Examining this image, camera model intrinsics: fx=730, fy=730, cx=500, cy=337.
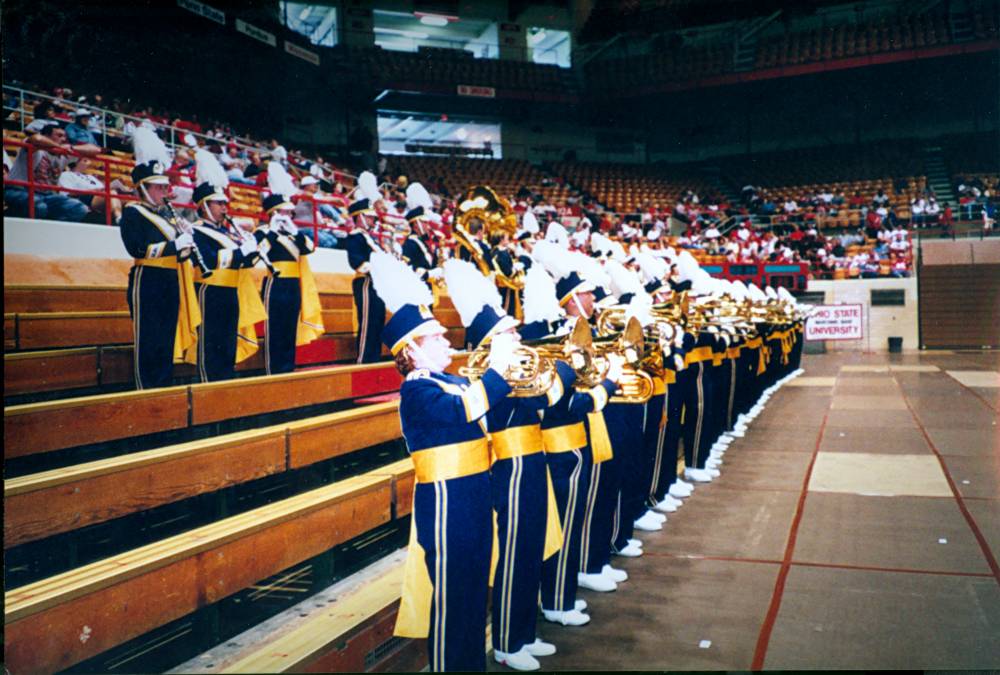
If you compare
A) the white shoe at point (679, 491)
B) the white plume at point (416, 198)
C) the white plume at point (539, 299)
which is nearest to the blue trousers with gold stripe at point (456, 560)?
the white plume at point (539, 299)

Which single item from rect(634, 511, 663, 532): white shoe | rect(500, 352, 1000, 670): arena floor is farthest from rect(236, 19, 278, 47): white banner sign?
rect(500, 352, 1000, 670): arena floor

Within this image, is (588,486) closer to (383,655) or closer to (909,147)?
(383,655)

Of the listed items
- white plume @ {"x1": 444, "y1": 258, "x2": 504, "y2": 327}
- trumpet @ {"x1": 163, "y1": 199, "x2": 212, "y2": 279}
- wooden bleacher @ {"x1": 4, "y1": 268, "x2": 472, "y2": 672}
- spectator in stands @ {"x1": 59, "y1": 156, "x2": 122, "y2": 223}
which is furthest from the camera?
spectator in stands @ {"x1": 59, "y1": 156, "x2": 122, "y2": 223}

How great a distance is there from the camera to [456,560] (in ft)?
7.87

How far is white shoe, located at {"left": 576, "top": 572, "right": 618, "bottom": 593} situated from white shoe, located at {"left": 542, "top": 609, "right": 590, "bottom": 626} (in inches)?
12.7

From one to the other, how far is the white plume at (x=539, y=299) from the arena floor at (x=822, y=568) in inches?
53.3

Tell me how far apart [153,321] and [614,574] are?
112 inches

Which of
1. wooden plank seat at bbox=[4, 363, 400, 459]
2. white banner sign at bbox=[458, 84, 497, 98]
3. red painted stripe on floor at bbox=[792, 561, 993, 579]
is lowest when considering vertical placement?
red painted stripe on floor at bbox=[792, 561, 993, 579]

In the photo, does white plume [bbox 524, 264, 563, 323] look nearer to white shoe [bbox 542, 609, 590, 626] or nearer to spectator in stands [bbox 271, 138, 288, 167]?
white shoe [bbox 542, 609, 590, 626]

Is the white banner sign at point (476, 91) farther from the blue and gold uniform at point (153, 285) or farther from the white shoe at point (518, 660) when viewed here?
the white shoe at point (518, 660)

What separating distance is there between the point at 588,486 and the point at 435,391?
1.32 metres

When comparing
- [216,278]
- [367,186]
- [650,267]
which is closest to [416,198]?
[367,186]

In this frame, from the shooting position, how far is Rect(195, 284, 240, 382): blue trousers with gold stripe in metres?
4.49

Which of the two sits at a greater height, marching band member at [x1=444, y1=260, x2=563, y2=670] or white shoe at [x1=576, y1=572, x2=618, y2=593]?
marching band member at [x1=444, y1=260, x2=563, y2=670]
